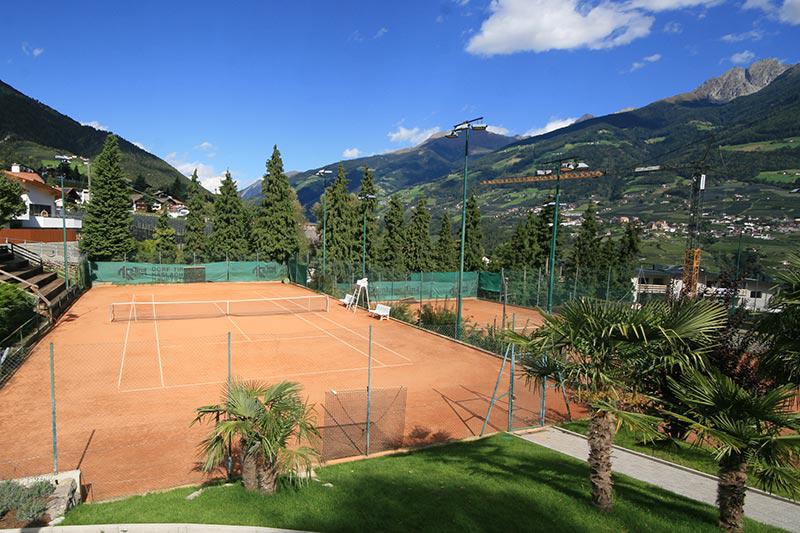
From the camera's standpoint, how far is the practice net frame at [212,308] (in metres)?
27.0

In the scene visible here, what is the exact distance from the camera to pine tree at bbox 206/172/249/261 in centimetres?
4922

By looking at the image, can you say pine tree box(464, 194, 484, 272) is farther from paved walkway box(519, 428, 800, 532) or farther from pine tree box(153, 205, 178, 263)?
paved walkway box(519, 428, 800, 532)

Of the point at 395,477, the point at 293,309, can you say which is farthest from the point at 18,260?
the point at 395,477

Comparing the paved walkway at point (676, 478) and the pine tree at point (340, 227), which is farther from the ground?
the pine tree at point (340, 227)

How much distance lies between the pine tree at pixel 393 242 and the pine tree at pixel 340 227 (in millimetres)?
3232

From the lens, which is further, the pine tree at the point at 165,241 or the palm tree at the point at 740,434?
the pine tree at the point at 165,241

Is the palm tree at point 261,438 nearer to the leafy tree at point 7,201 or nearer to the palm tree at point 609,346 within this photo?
the palm tree at point 609,346

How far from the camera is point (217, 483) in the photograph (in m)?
8.70

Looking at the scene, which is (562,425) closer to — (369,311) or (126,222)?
(369,311)

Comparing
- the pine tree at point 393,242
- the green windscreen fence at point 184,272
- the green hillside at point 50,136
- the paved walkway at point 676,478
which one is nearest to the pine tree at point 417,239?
the pine tree at point 393,242

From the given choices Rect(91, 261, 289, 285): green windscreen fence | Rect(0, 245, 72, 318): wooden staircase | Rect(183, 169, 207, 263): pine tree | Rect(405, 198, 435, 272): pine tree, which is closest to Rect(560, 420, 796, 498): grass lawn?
Rect(0, 245, 72, 318): wooden staircase

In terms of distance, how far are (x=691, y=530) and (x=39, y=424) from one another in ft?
45.3

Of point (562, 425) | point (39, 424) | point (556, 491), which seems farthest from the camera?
point (562, 425)

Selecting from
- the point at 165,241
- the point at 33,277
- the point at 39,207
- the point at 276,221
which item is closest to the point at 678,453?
the point at 33,277
